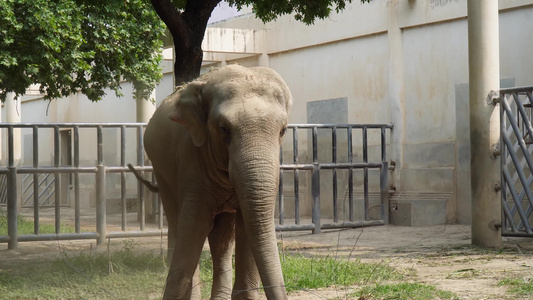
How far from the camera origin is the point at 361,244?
34.9 feet

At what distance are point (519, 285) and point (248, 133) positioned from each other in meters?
3.12

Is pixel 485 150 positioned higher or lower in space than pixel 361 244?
higher

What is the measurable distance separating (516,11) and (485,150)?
3901 millimetres

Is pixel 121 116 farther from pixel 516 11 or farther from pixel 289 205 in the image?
pixel 516 11

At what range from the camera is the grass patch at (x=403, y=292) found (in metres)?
5.96

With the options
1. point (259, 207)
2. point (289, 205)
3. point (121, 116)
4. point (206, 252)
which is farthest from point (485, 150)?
point (121, 116)

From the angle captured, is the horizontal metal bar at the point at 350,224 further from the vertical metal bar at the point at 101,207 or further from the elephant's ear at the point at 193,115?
the elephant's ear at the point at 193,115

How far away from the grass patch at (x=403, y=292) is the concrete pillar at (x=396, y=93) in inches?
313

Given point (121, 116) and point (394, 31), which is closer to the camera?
point (394, 31)

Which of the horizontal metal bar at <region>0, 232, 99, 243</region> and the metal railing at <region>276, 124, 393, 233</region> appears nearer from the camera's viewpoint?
the horizontal metal bar at <region>0, 232, 99, 243</region>

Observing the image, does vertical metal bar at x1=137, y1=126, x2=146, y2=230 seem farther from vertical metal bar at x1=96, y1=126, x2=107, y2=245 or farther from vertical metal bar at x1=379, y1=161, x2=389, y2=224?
vertical metal bar at x1=379, y1=161, x2=389, y2=224

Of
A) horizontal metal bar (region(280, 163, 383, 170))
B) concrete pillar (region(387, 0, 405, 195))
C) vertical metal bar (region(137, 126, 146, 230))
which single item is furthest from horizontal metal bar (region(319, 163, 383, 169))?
vertical metal bar (region(137, 126, 146, 230))

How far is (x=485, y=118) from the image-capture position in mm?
9523

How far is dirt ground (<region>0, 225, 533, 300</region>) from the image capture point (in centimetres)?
676
